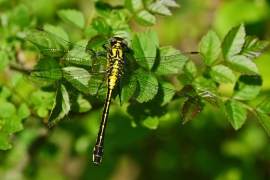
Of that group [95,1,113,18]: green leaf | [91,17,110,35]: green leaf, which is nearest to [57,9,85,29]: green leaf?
[95,1,113,18]: green leaf

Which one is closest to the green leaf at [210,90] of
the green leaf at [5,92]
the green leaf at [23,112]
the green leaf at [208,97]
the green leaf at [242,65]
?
the green leaf at [208,97]

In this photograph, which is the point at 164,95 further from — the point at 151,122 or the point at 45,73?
the point at 45,73

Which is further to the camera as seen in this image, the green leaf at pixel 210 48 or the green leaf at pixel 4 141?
the green leaf at pixel 210 48

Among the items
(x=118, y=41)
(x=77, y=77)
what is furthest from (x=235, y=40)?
(x=77, y=77)

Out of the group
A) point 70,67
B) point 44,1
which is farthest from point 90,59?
point 44,1

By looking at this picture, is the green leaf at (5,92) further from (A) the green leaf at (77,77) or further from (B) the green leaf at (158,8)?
(B) the green leaf at (158,8)

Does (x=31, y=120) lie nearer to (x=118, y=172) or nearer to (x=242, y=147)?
(x=118, y=172)
